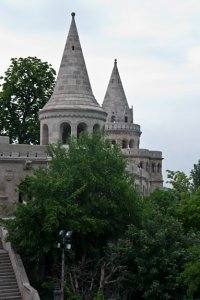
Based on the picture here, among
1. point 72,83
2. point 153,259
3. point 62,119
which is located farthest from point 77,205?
point 72,83

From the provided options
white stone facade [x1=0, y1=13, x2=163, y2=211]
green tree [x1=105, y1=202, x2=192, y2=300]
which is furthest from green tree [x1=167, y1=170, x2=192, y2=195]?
green tree [x1=105, y1=202, x2=192, y2=300]

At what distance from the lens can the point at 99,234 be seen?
2470 centimetres

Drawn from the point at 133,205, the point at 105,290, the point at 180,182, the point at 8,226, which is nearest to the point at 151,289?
the point at 105,290

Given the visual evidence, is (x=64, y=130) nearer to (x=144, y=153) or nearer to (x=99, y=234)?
(x=99, y=234)

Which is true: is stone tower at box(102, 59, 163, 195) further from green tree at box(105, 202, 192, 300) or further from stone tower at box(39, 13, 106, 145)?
green tree at box(105, 202, 192, 300)

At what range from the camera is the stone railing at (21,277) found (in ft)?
73.4

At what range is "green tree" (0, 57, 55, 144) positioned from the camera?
41.1 metres

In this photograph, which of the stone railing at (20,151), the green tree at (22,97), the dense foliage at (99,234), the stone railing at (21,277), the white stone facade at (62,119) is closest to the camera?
the stone railing at (21,277)

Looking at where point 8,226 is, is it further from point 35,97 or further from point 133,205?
point 35,97

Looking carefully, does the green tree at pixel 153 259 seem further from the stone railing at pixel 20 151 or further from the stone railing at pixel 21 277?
the stone railing at pixel 20 151

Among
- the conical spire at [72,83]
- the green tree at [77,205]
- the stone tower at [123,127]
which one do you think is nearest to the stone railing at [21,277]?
the green tree at [77,205]

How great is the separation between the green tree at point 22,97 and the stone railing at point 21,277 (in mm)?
15278

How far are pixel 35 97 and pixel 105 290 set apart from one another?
19.6 m

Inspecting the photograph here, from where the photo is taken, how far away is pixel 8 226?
24938mm
